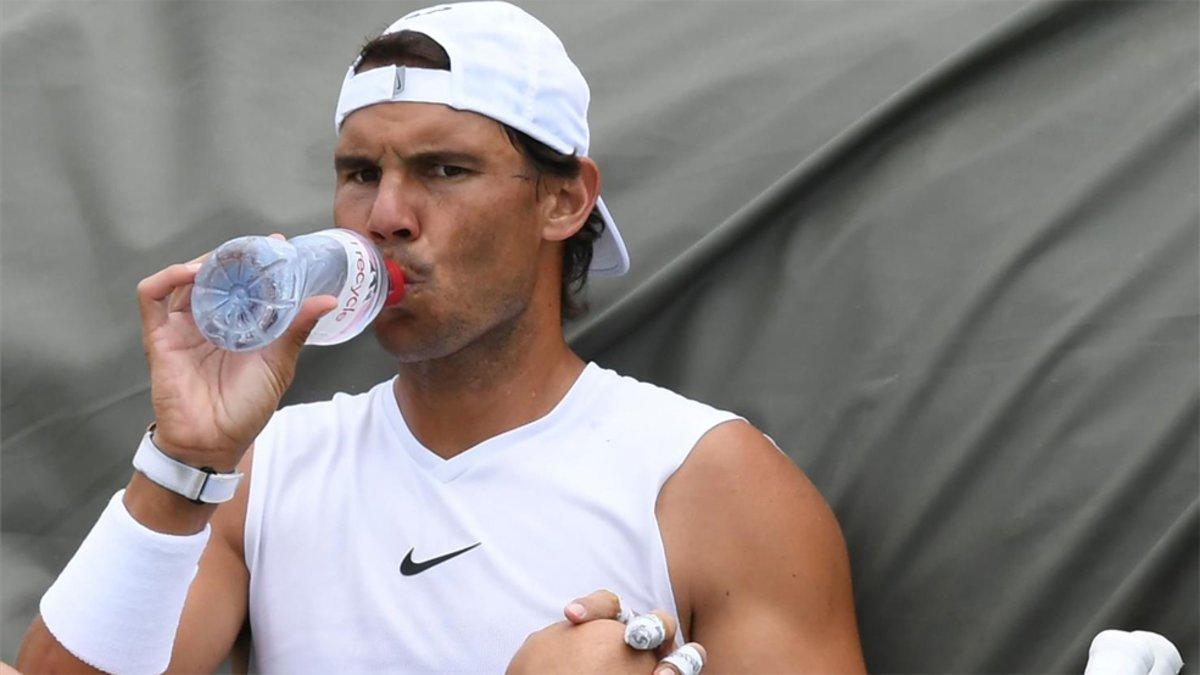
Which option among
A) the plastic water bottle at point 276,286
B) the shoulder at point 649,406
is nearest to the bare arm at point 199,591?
the plastic water bottle at point 276,286

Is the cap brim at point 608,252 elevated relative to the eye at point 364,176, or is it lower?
lower

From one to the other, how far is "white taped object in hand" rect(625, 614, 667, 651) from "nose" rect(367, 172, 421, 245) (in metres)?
0.57

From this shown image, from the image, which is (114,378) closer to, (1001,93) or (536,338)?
(536,338)

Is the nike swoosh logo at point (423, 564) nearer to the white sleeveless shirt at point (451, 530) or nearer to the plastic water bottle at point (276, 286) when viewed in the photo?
the white sleeveless shirt at point (451, 530)

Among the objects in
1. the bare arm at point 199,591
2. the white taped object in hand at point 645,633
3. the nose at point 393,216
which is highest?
the nose at point 393,216

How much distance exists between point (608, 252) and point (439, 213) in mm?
337

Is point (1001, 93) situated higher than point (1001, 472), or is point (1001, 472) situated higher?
point (1001, 93)

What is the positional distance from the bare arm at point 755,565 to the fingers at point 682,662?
0.22 meters

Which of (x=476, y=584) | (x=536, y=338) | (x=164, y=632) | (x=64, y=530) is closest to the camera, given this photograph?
(x=164, y=632)

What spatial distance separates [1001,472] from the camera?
2121mm

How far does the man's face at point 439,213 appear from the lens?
2.07 m

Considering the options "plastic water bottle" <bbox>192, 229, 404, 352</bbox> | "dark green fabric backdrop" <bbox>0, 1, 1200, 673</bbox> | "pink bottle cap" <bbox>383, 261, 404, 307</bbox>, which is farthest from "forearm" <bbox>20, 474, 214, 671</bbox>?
"dark green fabric backdrop" <bbox>0, 1, 1200, 673</bbox>

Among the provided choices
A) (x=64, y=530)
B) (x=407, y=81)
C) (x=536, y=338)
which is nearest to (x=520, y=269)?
(x=536, y=338)

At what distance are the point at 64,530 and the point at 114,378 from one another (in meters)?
0.21
